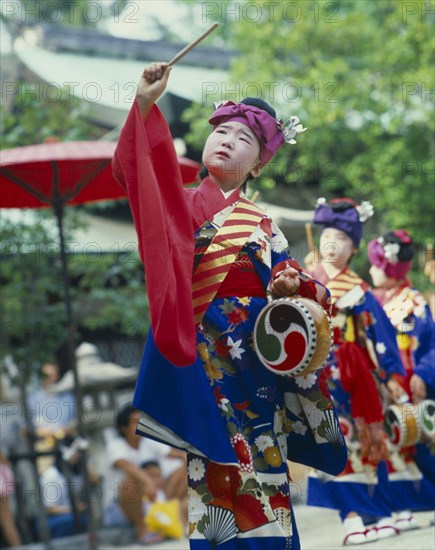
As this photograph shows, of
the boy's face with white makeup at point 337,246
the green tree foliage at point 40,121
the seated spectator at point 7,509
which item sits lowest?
the seated spectator at point 7,509

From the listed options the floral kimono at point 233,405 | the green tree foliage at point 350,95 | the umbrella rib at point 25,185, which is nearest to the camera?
the floral kimono at point 233,405

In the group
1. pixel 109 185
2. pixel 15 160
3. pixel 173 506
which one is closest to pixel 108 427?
pixel 173 506

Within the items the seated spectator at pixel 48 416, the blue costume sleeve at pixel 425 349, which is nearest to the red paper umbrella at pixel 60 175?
the blue costume sleeve at pixel 425 349

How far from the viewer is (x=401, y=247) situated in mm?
7492

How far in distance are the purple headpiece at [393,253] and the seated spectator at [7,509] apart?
146 inches

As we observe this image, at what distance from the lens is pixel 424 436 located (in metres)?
7.14

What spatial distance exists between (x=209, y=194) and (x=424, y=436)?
333cm

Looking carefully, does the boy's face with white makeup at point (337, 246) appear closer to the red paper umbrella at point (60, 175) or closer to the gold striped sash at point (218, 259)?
the red paper umbrella at point (60, 175)

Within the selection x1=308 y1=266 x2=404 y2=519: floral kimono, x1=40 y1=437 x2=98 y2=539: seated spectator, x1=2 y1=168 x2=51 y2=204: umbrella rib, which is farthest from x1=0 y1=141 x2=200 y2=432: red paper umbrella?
x1=40 y1=437 x2=98 y2=539: seated spectator

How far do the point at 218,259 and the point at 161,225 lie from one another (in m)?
0.44

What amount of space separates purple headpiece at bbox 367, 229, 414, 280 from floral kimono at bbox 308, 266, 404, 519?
0.77m

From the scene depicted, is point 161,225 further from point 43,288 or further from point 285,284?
point 43,288

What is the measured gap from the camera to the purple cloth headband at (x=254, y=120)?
4.62 m

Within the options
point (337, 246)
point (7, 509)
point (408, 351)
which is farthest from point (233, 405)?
point (7, 509)
